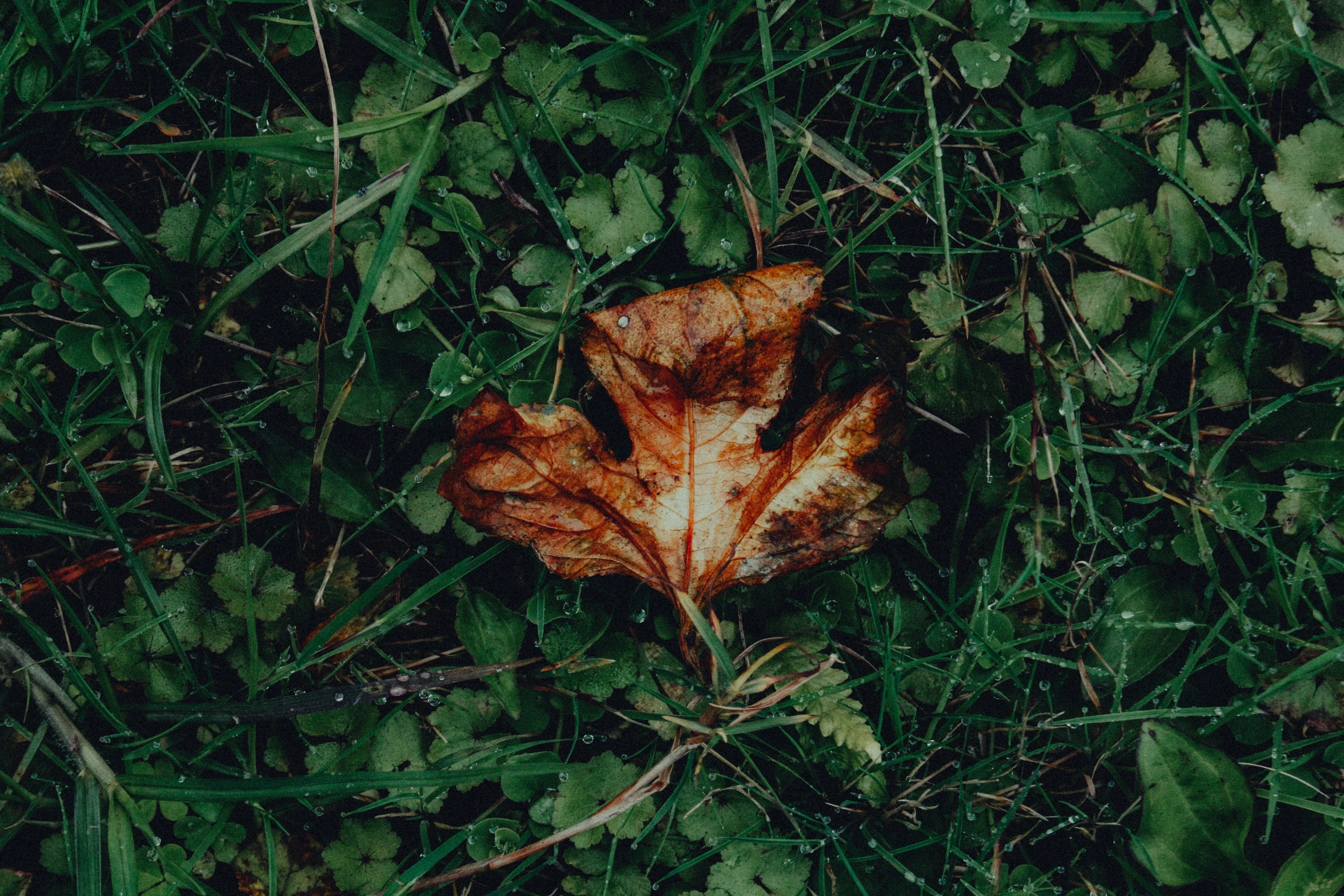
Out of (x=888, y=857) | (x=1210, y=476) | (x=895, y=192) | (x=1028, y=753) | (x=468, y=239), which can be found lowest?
(x=888, y=857)

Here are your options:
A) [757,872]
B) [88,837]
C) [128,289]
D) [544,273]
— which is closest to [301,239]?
[128,289]

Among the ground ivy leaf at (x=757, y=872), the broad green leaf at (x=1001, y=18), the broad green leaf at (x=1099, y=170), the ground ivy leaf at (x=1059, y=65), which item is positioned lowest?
the ground ivy leaf at (x=757, y=872)

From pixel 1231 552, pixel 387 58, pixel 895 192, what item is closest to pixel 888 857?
pixel 1231 552

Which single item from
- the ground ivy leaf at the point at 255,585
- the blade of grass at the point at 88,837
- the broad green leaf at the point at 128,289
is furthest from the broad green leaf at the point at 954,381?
the blade of grass at the point at 88,837

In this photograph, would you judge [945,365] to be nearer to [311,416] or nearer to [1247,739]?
[1247,739]

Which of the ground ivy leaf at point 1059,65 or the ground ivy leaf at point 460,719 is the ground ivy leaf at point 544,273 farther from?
the ground ivy leaf at point 1059,65

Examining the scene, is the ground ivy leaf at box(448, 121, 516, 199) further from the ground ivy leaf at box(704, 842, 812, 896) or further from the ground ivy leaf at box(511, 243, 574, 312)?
the ground ivy leaf at box(704, 842, 812, 896)
